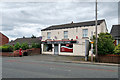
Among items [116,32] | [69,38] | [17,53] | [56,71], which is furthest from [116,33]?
[17,53]

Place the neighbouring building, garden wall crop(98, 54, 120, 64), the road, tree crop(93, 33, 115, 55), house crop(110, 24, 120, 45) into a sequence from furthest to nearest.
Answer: the neighbouring building → house crop(110, 24, 120, 45) → tree crop(93, 33, 115, 55) → garden wall crop(98, 54, 120, 64) → the road

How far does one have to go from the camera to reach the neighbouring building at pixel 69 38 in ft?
76.4

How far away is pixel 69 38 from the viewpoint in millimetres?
25031

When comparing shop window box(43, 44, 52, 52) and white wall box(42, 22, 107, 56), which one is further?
shop window box(43, 44, 52, 52)

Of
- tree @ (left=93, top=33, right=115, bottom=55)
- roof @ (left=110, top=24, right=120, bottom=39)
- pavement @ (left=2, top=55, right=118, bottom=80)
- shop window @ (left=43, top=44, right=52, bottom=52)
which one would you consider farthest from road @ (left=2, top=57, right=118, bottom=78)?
shop window @ (left=43, top=44, right=52, bottom=52)

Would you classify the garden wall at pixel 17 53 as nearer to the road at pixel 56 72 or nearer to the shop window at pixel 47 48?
the shop window at pixel 47 48

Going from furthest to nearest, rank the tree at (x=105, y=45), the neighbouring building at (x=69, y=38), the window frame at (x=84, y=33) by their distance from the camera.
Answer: the window frame at (x=84, y=33), the neighbouring building at (x=69, y=38), the tree at (x=105, y=45)

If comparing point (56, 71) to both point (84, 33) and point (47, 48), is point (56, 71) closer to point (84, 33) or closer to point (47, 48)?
point (84, 33)

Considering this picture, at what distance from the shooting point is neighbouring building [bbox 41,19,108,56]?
917 inches

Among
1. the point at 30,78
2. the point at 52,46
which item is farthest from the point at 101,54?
the point at 52,46

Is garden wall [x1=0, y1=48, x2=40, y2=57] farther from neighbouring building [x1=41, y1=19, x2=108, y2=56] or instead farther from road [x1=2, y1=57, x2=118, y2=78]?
road [x1=2, y1=57, x2=118, y2=78]

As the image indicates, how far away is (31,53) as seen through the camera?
87.0ft

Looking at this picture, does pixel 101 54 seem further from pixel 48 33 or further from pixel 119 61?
pixel 48 33

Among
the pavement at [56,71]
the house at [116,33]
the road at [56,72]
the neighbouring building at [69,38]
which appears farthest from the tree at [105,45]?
the house at [116,33]
